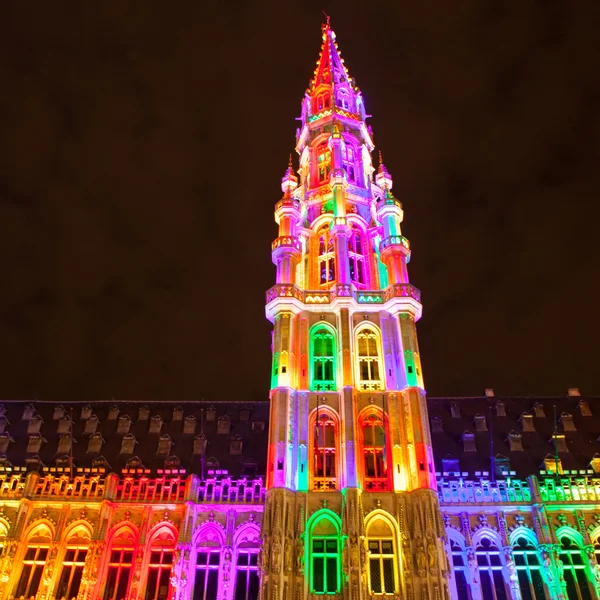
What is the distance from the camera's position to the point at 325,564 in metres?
→ 32.6

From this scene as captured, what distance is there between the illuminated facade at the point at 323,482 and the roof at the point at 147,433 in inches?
5.4

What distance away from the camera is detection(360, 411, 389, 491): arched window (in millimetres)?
35562

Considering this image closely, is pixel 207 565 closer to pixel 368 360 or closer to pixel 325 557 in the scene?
pixel 325 557

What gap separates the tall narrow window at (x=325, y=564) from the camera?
1261 inches

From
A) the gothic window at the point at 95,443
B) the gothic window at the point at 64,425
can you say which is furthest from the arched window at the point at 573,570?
the gothic window at the point at 64,425

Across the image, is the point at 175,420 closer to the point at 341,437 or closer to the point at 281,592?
the point at 341,437

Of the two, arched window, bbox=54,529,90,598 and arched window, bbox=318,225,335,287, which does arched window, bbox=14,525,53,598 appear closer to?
arched window, bbox=54,529,90,598

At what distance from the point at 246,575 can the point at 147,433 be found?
544 inches

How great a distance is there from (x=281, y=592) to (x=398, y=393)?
13027 millimetres

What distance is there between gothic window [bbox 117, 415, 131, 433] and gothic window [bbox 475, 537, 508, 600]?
79.8 ft

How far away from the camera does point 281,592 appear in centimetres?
3086

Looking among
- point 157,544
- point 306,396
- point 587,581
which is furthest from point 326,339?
point 587,581

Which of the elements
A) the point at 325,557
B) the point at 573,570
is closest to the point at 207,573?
the point at 325,557

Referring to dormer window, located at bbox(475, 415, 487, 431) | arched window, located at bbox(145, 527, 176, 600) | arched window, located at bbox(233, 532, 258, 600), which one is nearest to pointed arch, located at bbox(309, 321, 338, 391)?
arched window, located at bbox(233, 532, 258, 600)
